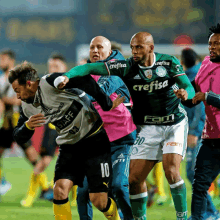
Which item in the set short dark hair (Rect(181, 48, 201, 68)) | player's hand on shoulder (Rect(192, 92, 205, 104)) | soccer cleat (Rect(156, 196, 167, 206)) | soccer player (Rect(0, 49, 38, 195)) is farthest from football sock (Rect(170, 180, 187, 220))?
soccer player (Rect(0, 49, 38, 195))

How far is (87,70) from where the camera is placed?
4035mm

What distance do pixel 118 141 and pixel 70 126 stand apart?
727 mm

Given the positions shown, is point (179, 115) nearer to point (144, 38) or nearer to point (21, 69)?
point (144, 38)

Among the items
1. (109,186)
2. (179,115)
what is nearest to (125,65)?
(179,115)

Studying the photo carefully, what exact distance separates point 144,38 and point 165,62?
0.93 ft

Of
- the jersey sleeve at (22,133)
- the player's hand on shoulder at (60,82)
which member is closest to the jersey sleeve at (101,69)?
the player's hand on shoulder at (60,82)

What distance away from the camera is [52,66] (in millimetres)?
7047

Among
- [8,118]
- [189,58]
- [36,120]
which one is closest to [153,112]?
Result: [36,120]

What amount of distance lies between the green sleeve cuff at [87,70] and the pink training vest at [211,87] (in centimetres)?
95

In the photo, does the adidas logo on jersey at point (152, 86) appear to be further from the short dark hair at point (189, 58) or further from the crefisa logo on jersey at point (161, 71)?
the short dark hair at point (189, 58)

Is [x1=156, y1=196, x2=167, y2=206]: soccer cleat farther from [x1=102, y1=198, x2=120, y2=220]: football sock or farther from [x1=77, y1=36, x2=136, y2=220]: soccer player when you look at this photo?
[x1=102, y1=198, x2=120, y2=220]: football sock

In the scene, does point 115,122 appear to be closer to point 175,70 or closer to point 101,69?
point 101,69

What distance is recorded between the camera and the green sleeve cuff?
3.96m

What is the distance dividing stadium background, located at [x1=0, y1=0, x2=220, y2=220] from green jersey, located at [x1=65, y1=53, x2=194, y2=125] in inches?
479
